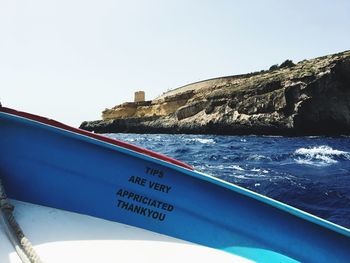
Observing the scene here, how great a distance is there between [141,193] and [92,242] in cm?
81

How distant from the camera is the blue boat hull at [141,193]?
12.2 ft

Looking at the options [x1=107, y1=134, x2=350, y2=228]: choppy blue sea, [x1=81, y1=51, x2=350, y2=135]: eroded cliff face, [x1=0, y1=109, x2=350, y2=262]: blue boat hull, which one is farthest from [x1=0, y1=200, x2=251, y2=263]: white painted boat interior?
[x1=81, y1=51, x2=350, y2=135]: eroded cliff face

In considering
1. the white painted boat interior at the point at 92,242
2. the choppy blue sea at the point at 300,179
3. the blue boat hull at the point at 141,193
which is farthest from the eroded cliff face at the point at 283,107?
the white painted boat interior at the point at 92,242

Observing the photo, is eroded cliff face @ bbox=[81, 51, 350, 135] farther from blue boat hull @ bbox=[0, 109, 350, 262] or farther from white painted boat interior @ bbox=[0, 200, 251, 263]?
white painted boat interior @ bbox=[0, 200, 251, 263]

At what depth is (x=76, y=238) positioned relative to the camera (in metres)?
3.47

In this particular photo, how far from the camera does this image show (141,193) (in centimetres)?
394

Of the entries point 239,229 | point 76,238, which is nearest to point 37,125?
point 76,238

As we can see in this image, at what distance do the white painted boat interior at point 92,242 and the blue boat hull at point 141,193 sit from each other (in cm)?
12

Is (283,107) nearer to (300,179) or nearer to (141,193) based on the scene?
(300,179)

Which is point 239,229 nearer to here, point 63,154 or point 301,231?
point 301,231

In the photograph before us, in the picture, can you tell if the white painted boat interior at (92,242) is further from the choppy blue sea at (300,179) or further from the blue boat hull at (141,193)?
the choppy blue sea at (300,179)

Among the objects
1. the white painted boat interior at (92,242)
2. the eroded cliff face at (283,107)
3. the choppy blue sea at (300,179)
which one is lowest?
the white painted boat interior at (92,242)

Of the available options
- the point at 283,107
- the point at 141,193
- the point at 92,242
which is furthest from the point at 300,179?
the point at 283,107

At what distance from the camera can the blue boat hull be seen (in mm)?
3715
